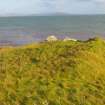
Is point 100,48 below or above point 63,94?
above

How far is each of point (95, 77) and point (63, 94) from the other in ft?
5.30

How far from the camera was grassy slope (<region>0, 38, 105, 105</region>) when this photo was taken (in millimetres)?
11672

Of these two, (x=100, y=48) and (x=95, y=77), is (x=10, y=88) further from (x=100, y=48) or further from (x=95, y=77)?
(x=100, y=48)

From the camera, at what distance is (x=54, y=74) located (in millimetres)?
12984

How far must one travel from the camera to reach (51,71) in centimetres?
1316

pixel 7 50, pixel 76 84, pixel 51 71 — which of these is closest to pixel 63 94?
pixel 76 84

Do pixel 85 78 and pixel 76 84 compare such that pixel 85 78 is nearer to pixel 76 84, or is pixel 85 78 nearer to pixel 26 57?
pixel 76 84

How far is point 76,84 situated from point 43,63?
193cm

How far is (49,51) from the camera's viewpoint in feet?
47.9

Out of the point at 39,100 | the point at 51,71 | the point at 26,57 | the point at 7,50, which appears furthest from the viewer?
the point at 7,50

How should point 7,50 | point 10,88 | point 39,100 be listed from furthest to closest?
point 7,50 < point 10,88 < point 39,100

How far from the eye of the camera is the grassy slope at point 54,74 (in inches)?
460

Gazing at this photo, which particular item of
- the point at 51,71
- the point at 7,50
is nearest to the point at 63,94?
the point at 51,71

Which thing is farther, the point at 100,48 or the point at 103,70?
the point at 100,48
